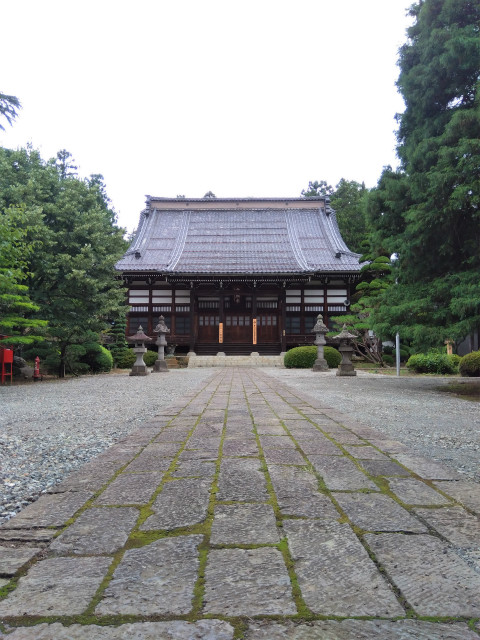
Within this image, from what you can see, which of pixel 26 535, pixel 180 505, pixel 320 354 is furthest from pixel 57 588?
pixel 320 354

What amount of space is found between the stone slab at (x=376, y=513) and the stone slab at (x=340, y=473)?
5.0 inches

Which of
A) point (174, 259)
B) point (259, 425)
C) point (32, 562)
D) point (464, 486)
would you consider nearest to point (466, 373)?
point (259, 425)

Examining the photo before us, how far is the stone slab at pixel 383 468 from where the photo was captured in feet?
8.01

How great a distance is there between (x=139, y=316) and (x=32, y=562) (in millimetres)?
21360

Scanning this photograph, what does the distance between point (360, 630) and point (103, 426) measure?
3.68 metres

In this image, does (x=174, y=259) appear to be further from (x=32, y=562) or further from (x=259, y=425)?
(x=32, y=562)

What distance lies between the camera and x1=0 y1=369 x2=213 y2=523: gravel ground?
2.46 m

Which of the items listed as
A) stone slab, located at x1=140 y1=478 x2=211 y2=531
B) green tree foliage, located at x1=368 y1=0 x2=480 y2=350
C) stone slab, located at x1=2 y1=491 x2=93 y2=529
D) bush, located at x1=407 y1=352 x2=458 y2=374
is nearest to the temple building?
bush, located at x1=407 y1=352 x2=458 y2=374

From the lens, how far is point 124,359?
1861cm

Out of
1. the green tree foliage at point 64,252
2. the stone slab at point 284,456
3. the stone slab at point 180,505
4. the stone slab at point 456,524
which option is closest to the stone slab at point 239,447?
the stone slab at point 284,456

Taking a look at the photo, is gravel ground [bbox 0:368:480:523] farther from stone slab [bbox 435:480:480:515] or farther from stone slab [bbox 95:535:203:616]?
stone slab [bbox 95:535:203:616]

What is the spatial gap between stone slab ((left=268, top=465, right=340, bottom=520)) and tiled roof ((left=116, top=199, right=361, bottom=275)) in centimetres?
1838

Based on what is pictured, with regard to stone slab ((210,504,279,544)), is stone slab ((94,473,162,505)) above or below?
below

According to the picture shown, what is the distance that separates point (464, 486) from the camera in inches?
88.5
